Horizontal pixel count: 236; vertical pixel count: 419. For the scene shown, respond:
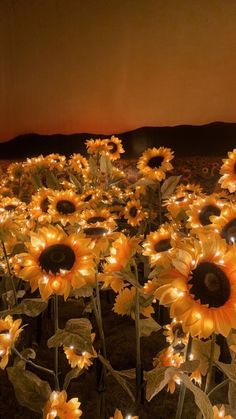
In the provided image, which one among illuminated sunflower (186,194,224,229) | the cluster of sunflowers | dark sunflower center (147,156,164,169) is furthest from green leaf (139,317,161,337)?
dark sunflower center (147,156,164,169)

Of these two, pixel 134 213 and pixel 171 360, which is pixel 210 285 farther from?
pixel 134 213

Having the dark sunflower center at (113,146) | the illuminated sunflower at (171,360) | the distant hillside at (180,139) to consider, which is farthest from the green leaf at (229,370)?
the distant hillside at (180,139)

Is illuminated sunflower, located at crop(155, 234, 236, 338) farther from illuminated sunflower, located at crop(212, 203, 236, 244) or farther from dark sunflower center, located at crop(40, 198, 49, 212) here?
dark sunflower center, located at crop(40, 198, 49, 212)

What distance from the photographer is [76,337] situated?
758 millimetres

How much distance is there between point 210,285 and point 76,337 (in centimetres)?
34

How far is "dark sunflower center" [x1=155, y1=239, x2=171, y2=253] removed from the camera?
0.90 metres

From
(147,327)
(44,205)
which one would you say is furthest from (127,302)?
(44,205)

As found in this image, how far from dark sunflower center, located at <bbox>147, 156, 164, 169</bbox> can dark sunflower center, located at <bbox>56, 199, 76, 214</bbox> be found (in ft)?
2.04

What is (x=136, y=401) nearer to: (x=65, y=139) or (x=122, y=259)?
(x=122, y=259)

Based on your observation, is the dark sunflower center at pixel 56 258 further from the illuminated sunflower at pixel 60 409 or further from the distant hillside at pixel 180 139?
Answer: the distant hillside at pixel 180 139

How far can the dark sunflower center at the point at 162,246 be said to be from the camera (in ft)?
2.95

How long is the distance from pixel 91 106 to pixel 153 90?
0.58 metres

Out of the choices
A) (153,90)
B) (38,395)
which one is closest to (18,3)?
(153,90)

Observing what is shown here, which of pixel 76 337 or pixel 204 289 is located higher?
pixel 204 289
